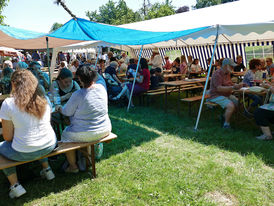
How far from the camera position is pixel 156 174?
9.10 ft

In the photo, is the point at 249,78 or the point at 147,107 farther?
the point at 147,107

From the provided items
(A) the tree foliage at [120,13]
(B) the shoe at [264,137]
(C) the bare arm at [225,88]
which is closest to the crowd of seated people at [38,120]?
(B) the shoe at [264,137]

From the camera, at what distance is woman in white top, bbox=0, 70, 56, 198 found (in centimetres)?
206

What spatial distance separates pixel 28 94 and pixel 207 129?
126 inches

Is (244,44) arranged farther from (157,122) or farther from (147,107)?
(157,122)

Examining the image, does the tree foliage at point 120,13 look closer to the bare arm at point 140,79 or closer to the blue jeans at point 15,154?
the bare arm at point 140,79

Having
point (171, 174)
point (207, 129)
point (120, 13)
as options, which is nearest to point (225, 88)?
point (207, 129)

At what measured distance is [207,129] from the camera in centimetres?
427

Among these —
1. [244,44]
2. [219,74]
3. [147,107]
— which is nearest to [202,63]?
[244,44]

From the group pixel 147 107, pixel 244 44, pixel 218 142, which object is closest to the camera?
pixel 218 142

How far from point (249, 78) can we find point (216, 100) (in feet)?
3.67

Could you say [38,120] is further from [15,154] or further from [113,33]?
[113,33]

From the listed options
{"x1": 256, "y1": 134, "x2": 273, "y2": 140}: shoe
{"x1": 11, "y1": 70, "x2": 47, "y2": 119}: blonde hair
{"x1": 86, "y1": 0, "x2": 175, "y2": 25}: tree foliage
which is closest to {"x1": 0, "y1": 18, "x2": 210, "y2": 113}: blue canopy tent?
{"x1": 256, "y1": 134, "x2": 273, "y2": 140}: shoe

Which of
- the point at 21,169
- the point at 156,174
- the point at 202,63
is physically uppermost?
the point at 202,63
